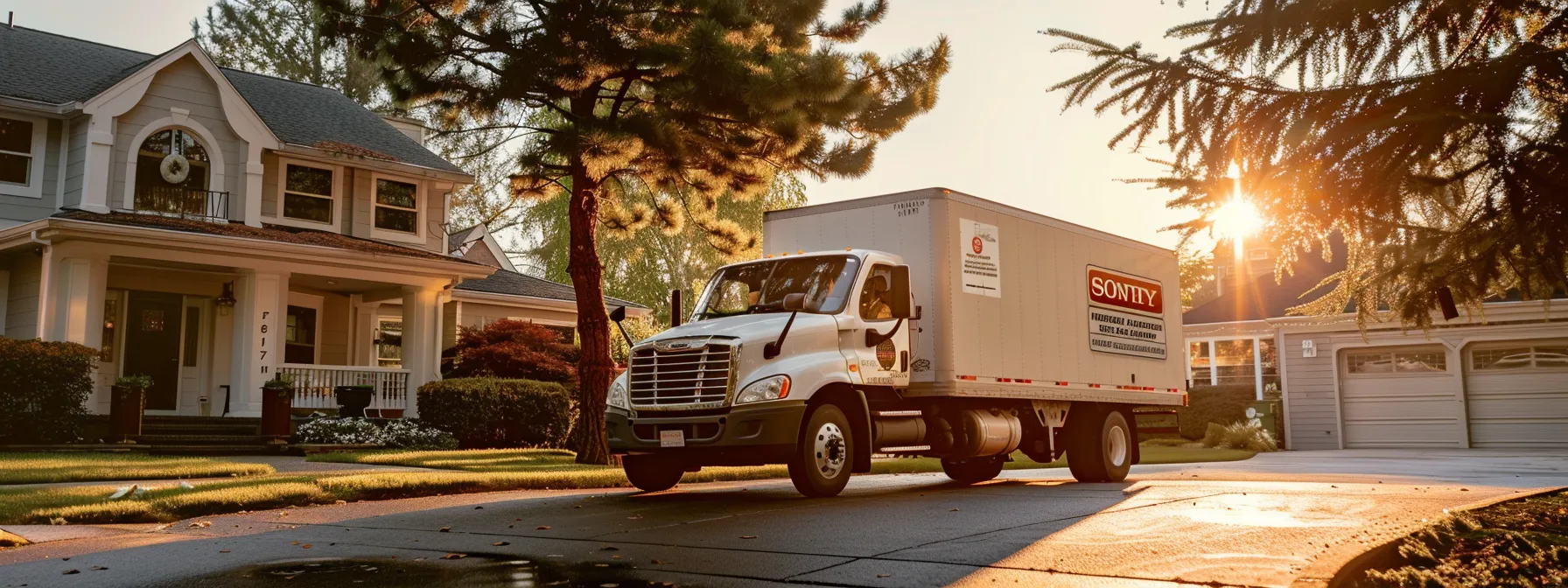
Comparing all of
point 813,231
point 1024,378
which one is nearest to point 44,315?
point 813,231

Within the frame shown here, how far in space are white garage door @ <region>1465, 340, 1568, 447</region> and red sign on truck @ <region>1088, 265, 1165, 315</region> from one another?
1689 cm

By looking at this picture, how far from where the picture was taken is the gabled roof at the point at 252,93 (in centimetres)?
2172

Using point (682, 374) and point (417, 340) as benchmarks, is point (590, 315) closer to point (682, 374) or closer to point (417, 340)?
point (682, 374)

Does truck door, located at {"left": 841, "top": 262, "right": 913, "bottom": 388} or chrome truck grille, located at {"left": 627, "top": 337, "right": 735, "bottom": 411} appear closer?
chrome truck grille, located at {"left": 627, "top": 337, "right": 735, "bottom": 411}

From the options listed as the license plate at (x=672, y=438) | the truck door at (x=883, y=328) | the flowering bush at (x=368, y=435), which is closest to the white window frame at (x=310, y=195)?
the flowering bush at (x=368, y=435)

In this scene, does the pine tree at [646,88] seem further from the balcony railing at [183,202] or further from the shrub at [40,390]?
the balcony railing at [183,202]

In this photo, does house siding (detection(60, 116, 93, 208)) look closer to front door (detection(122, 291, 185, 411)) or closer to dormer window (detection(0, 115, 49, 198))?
dormer window (detection(0, 115, 49, 198))

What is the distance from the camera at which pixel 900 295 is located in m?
11.8

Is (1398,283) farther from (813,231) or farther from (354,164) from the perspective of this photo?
(354,164)

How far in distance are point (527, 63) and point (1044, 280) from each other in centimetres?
719

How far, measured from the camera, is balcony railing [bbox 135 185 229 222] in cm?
2167

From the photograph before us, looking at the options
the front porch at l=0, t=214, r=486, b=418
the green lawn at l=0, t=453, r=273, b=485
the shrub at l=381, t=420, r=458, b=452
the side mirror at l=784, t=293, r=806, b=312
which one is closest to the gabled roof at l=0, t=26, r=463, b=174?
the front porch at l=0, t=214, r=486, b=418

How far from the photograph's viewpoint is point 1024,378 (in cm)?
1330

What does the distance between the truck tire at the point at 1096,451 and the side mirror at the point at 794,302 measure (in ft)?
17.7
